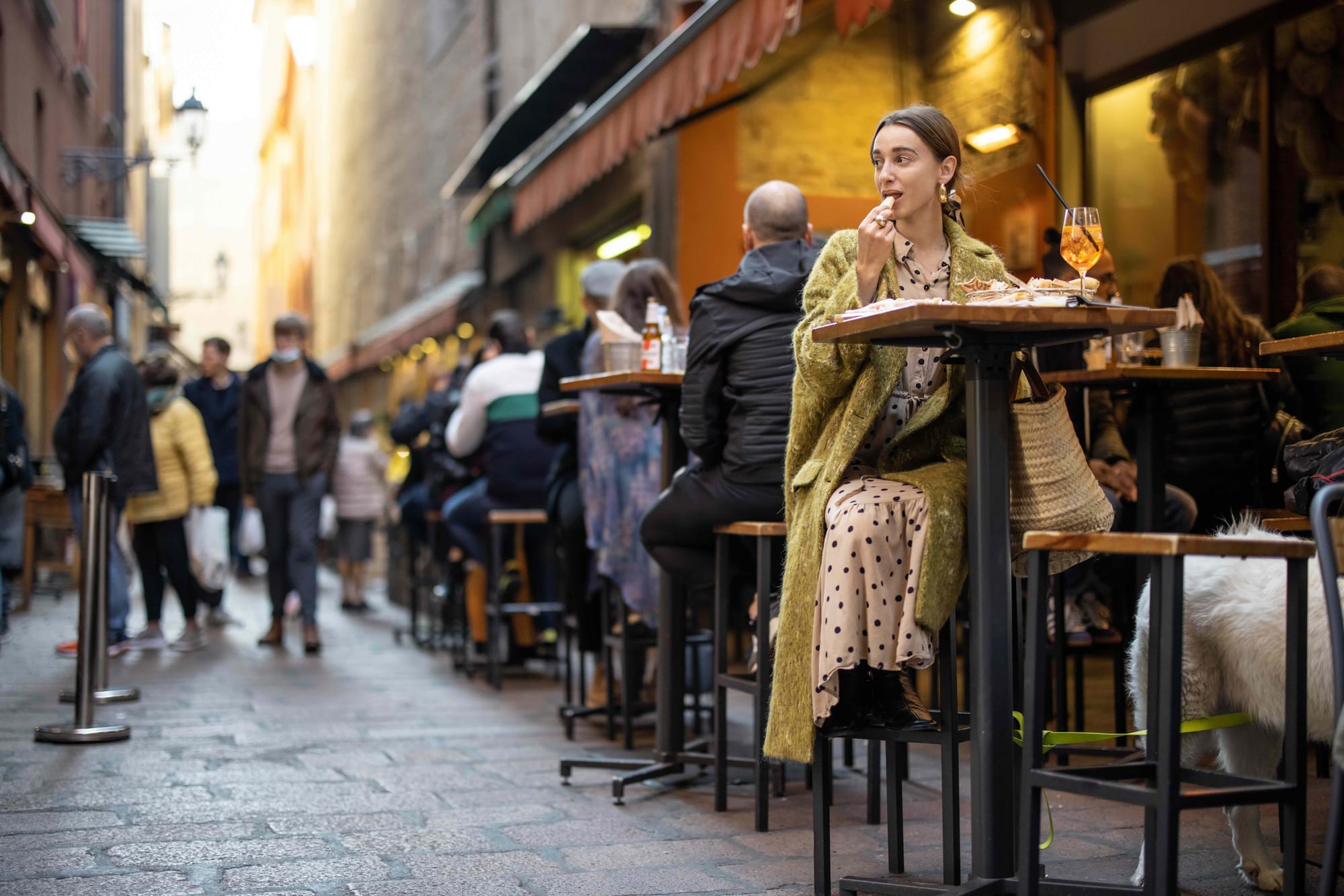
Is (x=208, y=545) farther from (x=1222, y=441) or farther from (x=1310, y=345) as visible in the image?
(x=1310, y=345)

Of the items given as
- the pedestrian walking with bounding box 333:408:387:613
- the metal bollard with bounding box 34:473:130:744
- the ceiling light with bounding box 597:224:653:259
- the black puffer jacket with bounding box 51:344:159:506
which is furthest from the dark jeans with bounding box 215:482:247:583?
the metal bollard with bounding box 34:473:130:744

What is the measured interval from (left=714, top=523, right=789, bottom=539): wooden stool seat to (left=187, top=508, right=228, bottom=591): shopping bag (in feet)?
22.1

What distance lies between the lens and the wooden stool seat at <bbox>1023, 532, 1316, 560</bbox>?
2.57 meters

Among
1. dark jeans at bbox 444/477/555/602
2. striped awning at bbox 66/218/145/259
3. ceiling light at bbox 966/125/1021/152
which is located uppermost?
striped awning at bbox 66/218/145/259

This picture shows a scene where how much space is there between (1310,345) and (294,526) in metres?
6.25

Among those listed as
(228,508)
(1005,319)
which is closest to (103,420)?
(228,508)

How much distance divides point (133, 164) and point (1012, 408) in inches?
577

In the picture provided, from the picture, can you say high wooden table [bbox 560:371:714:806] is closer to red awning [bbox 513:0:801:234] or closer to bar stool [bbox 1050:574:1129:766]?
bar stool [bbox 1050:574:1129:766]

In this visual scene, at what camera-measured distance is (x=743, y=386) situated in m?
4.31

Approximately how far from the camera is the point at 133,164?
1589cm

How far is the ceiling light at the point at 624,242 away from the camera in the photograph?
1136 cm

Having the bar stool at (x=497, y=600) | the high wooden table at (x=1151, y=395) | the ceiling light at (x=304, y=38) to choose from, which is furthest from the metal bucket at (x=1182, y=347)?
the ceiling light at (x=304, y=38)

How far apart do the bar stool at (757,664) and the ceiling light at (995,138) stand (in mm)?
4420

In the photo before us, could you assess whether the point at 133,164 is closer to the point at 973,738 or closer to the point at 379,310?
the point at 379,310
